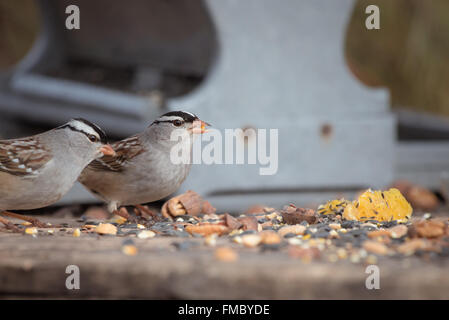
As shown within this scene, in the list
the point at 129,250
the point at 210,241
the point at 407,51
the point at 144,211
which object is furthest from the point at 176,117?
the point at 407,51

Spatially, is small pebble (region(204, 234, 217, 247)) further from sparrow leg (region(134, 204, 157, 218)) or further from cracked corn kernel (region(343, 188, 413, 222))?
sparrow leg (region(134, 204, 157, 218))

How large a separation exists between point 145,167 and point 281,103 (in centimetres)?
180

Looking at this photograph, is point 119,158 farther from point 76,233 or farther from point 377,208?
point 377,208

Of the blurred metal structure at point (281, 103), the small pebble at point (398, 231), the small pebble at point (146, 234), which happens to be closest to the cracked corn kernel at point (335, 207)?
the small pebble at point (398, 231)

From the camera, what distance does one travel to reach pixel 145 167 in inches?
93.9

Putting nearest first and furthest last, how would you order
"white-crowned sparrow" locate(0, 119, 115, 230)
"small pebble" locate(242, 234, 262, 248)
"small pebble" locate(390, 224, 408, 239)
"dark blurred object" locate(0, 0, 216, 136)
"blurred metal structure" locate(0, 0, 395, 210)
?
"small pebble" locate(242, 234, 262, 248), "small pebble" locate(390, 224, 408, 239), "white-crowned sparrow" locate(0, 119, 115, 230), "blurred metal structure" locate(0, 0, 395, 210), "dark blurred object" locate(0, 0, 216, 136)

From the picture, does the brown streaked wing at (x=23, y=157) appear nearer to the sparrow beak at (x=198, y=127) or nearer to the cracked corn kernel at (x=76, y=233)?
the cracked corn kernel at (x=76, y=233)

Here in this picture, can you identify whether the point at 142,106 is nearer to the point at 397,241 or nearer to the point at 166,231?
the point at 166,231

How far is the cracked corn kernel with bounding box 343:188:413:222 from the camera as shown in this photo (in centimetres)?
218

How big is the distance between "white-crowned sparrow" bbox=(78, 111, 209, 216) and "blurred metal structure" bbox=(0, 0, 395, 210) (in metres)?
1.22

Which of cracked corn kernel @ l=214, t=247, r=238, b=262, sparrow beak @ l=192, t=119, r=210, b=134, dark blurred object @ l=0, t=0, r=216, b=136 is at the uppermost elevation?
dark blurred object @ l=0, t=0, r=216, b=136

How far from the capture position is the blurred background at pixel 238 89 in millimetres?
3936

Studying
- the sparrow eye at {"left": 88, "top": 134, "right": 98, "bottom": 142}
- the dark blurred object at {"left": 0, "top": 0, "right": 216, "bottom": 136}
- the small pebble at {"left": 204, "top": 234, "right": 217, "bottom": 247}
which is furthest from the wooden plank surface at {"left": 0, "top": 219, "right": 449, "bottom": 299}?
the dark blurred object at {"left": 0, "top": 0, "right": 216, "bottom": 136}
